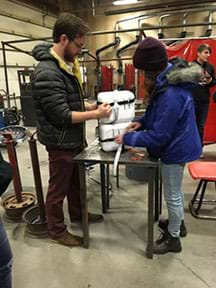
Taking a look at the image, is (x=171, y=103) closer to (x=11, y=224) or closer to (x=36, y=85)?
(x=36, y=85)

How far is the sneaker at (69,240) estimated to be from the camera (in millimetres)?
2008

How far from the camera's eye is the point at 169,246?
1.90m

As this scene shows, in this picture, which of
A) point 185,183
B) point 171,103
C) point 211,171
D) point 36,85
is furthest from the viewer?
point 185,183

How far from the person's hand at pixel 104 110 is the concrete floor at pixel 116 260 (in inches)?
39.4

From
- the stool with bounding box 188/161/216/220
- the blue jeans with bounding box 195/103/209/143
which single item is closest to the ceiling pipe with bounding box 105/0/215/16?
the blue jeans with bounding box 195/103/209/143

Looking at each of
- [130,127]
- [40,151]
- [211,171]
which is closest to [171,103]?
[130,127]

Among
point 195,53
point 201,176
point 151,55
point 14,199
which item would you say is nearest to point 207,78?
point 195,53

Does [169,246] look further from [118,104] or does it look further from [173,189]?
[118,104]

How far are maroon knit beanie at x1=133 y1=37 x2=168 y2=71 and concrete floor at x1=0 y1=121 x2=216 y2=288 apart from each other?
4.21 feet

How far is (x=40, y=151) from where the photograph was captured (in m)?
4.62

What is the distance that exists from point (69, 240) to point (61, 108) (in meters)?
1.01

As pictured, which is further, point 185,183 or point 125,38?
point 125,38

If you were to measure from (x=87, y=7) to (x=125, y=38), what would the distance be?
1749mm

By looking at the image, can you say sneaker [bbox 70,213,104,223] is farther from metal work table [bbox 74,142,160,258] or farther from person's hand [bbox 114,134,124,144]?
person's hand [bbox 114,134,124,144]
